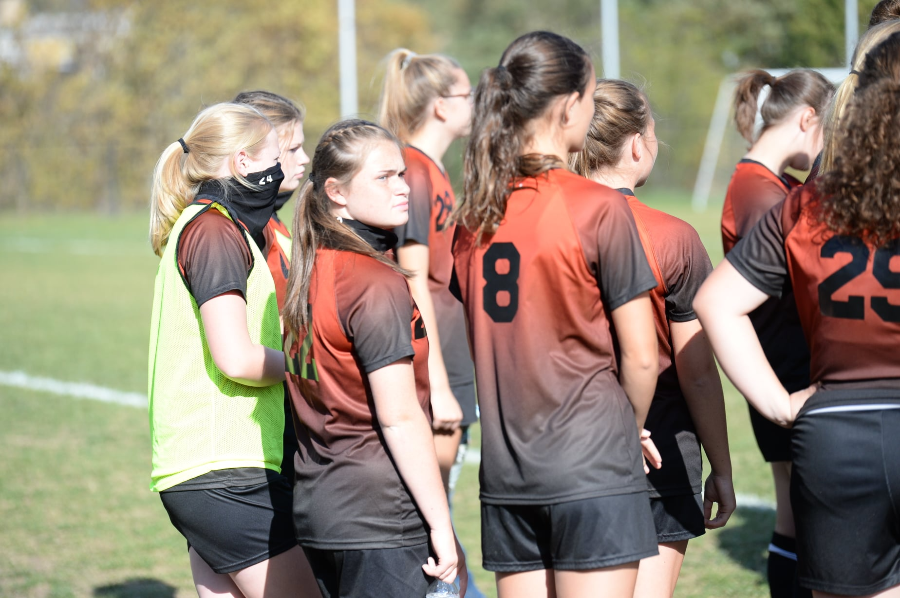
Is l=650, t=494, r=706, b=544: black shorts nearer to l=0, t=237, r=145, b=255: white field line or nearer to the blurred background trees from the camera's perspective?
l=0, t=237, r=145, b=255: white field line

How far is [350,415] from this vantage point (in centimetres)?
236

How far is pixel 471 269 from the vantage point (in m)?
2.36

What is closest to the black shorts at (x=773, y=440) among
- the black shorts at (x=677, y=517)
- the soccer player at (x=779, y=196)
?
the soccer player at (x=779, y=196)

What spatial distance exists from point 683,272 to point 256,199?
52.3 inches

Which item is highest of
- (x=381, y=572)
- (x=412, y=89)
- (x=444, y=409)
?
(x=412, y=89)

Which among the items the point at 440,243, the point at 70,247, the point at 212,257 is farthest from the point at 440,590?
the point at 70,247

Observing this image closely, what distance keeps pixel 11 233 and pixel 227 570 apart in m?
27.4

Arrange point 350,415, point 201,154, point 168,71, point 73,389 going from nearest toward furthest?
point 350,415 < point 201,154 < point 73,389 < point 168,71

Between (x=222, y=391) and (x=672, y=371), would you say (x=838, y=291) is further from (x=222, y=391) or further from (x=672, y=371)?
(x=222, y=391)

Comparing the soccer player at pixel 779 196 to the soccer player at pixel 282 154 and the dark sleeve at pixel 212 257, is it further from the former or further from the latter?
the dark sleeve at pixel 212 257

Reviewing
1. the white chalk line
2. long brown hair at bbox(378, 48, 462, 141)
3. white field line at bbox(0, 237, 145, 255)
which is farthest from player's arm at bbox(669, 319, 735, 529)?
white field line at bbox(0, 237, 145, 255)

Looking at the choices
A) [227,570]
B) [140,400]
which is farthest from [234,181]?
[140,400]

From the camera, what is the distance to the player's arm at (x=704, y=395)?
2.63 m

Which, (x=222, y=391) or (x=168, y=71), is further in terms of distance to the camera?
(x=168, y=71)
